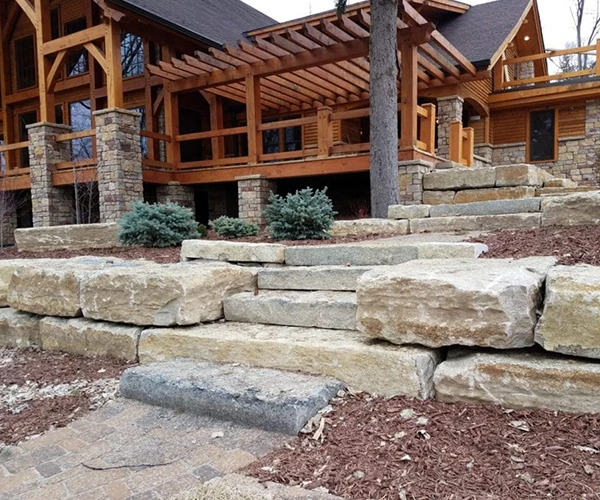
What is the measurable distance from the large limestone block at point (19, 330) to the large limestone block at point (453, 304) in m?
2.84

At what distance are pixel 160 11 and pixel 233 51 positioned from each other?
2992 mm

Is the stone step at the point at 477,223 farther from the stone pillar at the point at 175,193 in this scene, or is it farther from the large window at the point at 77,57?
the large window at the point at 77,57

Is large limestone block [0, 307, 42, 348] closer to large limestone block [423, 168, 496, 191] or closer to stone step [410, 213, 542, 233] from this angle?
stone step [410, 213, 542, 233]

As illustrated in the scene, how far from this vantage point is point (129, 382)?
2721 mm

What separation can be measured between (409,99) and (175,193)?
6.32 meters

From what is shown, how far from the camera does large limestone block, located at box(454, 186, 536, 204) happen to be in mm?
7225

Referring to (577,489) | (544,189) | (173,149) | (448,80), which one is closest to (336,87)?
(448,80)

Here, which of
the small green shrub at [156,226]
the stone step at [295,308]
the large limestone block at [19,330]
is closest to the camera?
the stone step at [295,308]

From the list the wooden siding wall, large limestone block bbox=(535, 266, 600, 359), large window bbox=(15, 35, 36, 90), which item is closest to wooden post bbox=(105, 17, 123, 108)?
large window bbox=(15, 35, 36, 90)

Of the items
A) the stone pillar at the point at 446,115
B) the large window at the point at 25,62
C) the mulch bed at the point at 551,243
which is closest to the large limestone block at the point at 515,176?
the mulch bed at the point at 551,243

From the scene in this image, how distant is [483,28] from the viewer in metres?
13.7

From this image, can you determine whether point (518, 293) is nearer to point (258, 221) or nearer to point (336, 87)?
point (258, 221)

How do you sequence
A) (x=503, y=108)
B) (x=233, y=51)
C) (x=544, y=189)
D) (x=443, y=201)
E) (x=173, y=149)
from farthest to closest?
1. (x=503, y=108)
2. (x=173, y=149)
3. (x=233, y=51)
4. (x=443, y=201)
5. (x=544, y=189)

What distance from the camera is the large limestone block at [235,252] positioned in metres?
4.11
